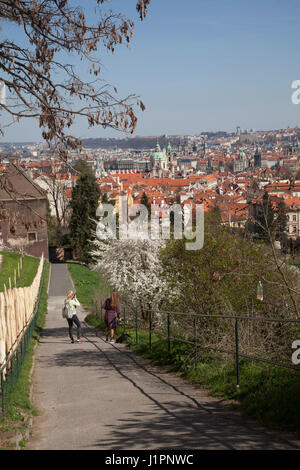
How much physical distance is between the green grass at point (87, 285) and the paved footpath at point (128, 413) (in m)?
12.2

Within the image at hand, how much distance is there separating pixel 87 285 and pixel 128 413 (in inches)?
1334

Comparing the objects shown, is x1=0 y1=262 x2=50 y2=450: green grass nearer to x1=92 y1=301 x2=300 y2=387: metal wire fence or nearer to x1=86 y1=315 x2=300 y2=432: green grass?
x1=86 y1=315 x2=300 y2=432: green grass

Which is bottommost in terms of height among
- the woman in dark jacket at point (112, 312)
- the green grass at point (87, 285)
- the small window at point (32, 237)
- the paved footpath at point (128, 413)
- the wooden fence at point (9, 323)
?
the green grass at point (87, 285)

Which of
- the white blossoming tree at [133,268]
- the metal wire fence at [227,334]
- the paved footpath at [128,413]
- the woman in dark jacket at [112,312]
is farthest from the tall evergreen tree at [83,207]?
the paved footpath at [128,413]

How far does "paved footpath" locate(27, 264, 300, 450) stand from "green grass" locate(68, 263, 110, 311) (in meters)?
12.2

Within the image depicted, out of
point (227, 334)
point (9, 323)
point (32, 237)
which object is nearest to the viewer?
point (9, 323)

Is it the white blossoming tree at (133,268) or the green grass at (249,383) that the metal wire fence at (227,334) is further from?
the white blossoming tree at (133,268)

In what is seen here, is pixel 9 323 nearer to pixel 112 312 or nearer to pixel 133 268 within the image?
pixel 112 312

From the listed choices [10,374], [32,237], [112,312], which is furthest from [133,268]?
[32,237]

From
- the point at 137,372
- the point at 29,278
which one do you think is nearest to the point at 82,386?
the point at 137,372

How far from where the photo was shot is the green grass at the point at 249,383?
6723 mm

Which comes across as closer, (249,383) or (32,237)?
(249,383)

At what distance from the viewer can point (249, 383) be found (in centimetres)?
807

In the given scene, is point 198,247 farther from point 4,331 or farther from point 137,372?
point 4,331
